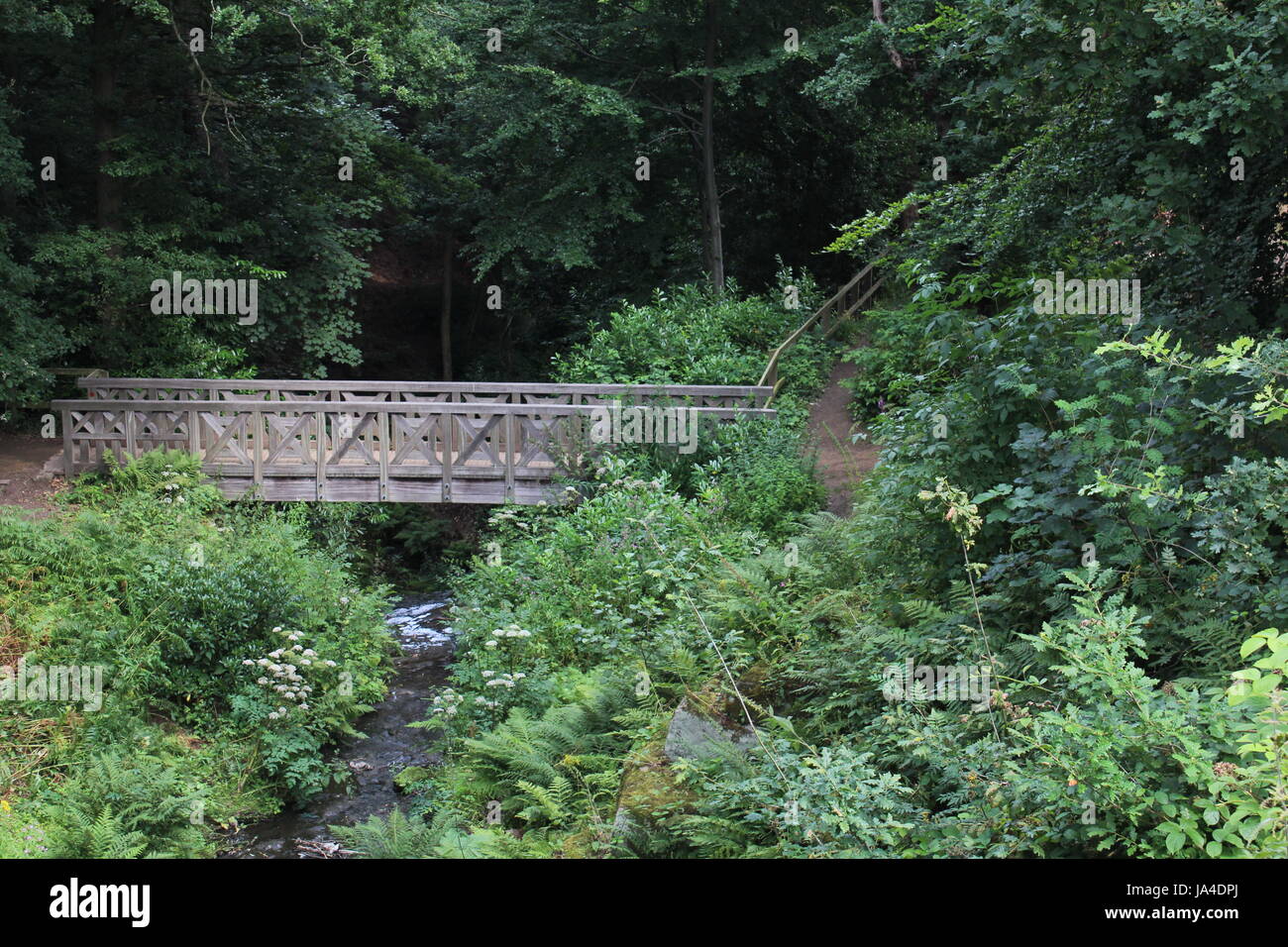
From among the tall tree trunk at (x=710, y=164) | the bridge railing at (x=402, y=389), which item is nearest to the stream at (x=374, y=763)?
the bridge railing at (x=402, y=389)

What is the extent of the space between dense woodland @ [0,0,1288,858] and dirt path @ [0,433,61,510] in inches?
21.0

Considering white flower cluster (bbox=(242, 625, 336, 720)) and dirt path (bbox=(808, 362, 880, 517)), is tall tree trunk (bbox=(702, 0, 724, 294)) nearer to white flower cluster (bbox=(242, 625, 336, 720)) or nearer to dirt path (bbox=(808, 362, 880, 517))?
dirt path (bbox=(808, 362, 880, 517))

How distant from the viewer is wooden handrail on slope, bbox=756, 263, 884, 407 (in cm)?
1800

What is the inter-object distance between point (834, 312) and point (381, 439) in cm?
1113

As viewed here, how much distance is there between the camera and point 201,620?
11750 mm

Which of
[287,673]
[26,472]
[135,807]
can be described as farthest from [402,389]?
[135,807]

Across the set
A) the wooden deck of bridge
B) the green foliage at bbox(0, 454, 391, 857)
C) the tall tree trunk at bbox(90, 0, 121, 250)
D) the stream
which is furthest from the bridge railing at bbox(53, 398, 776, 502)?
the tall tree trunk at bbox(90, 0, 121, 250)

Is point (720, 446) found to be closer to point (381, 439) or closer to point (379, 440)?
point (381, 439)

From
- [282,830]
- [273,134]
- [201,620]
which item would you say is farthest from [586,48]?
[282,830]

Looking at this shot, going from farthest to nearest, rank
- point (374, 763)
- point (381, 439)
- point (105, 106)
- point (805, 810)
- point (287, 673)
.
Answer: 1. point (105, 106)
2. point (381, 439)
3. point (287, 673)
4. point (374, 763)
5. point (805, 810)

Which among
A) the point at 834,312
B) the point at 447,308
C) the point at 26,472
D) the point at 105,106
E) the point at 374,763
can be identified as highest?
the point at 105,106

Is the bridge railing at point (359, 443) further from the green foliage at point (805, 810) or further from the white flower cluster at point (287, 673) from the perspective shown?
the green foliage at point (805, 810)

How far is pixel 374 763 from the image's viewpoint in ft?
35.9

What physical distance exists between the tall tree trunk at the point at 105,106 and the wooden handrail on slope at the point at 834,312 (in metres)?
11.6
